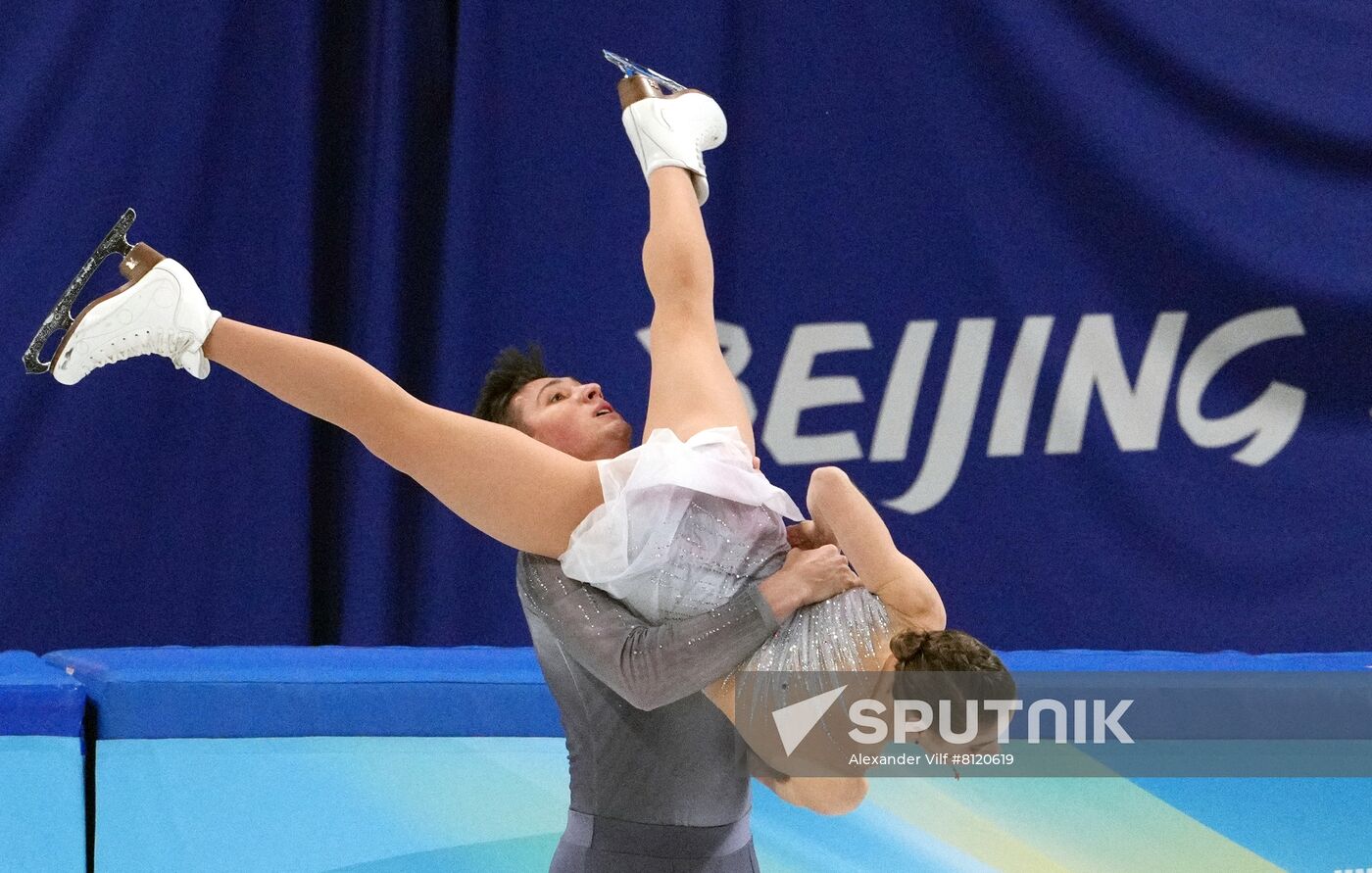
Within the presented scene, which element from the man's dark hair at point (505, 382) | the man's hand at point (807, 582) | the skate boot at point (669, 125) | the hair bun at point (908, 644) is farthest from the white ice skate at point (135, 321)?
the hair bun at point (908, 644)

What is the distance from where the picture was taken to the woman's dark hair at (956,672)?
174 centimetres

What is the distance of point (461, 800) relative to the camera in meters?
2.32

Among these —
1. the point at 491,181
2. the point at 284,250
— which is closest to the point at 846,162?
the point at 491,181

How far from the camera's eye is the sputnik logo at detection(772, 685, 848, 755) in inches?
75.0

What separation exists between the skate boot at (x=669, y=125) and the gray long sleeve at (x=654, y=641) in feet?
2.43

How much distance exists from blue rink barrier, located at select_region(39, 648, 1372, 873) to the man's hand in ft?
1.60

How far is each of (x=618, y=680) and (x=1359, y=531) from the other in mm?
2955

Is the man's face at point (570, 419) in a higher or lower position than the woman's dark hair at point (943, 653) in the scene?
higher

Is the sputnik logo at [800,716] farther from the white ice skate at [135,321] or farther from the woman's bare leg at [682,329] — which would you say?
the white ice skate at [135,321]

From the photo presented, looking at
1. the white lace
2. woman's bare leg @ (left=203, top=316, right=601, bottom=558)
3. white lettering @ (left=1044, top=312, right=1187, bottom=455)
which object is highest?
white lettering @ (left=1044, top=312, right=1187, bottom=455)

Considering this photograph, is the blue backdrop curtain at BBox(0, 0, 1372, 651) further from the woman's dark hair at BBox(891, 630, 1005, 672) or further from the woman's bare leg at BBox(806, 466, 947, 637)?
the woman's dark hair at BBox(891, 630, 1005, 672)

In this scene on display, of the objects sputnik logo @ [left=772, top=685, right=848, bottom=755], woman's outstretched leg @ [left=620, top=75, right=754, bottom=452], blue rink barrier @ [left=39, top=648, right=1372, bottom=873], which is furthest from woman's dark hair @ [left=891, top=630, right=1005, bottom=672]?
blue rink barrier @ [left=39, top=648, right=1372, bottom=873]

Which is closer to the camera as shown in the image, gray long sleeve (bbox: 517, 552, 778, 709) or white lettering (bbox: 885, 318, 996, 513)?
gray long sleeve (bbox: 517, 552, 778, 709)

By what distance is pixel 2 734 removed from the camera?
2.21 m
